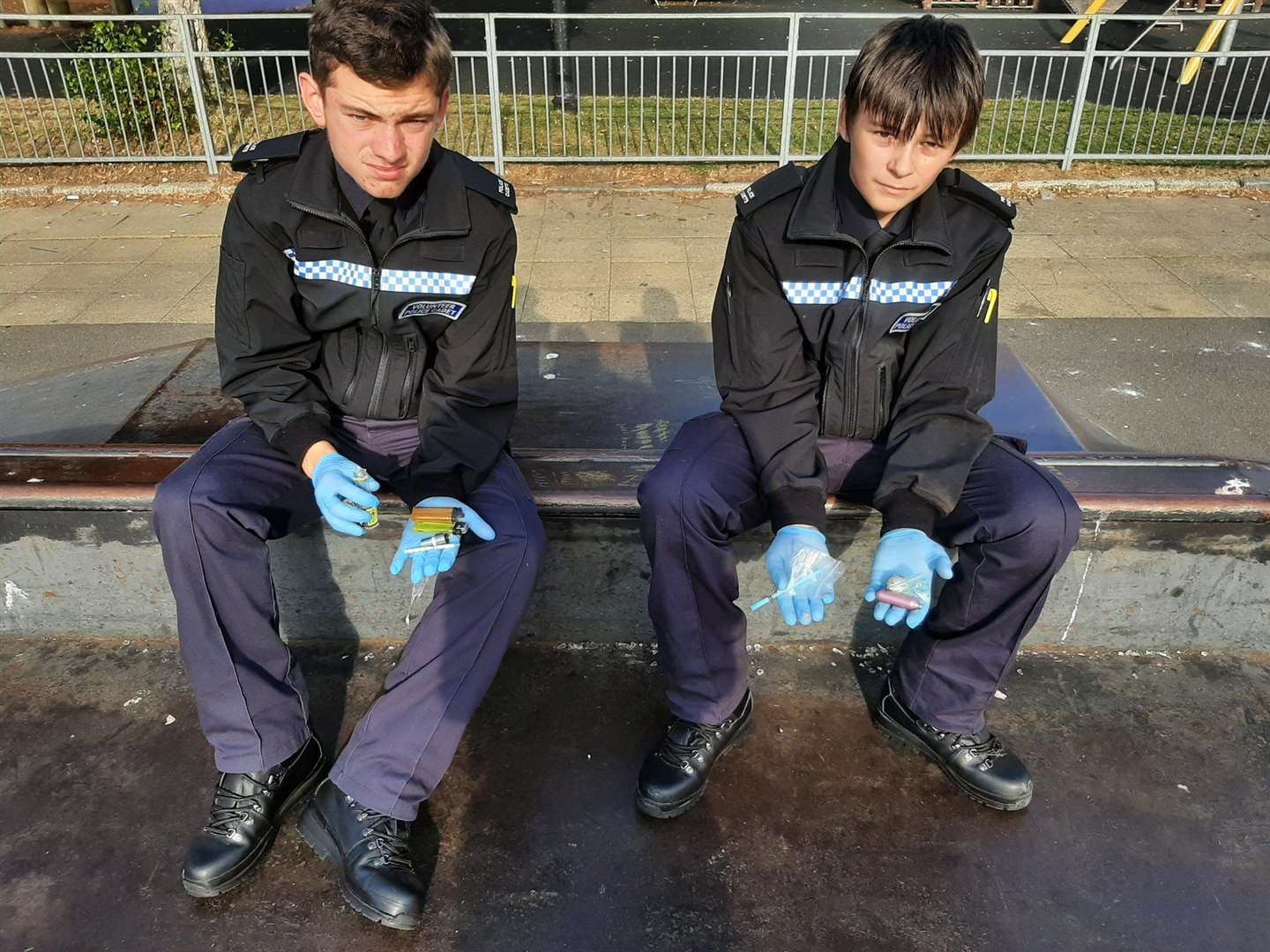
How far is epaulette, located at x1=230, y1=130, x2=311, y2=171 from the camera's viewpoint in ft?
7.47

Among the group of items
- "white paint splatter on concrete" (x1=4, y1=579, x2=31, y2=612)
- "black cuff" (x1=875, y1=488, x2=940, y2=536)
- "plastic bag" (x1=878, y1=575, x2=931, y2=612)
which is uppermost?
"black cuff" (x1=875, y1=488, x2=940, y2=536)

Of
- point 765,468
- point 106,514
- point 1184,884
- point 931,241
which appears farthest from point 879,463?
point 106,514

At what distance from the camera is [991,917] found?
2.01 metres

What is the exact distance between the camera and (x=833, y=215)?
228cm

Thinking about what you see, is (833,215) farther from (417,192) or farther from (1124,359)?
(1124,359)

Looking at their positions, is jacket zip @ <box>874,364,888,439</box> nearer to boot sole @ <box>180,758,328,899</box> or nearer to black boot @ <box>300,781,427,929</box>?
black boot @ <box>300,781,427,929</box>

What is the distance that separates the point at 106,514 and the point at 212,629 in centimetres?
Answer: 66

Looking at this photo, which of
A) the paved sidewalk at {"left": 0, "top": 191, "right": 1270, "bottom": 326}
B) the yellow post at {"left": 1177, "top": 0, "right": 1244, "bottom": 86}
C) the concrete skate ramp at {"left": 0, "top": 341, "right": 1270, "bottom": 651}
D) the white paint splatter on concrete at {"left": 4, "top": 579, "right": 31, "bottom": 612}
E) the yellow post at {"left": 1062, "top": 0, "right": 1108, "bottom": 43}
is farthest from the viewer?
the yellow post at {"left": 1062, "top": 0, "right": 1108, "bottom": 43}

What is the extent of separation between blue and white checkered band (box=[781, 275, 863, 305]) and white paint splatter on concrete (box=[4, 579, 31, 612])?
2.15 metres

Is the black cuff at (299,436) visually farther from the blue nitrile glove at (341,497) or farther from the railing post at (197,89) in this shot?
the railing post at (197,89)

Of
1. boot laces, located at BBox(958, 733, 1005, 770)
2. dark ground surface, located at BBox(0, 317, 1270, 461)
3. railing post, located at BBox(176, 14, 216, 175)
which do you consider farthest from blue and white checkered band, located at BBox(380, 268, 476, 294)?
railing post, located at BBox(176, 14, 216, 175)

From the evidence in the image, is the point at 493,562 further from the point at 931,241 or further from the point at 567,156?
the point at 567,156

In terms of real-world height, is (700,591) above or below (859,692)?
above

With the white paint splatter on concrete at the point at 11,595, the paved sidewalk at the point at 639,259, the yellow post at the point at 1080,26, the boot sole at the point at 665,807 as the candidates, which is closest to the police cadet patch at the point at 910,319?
the boot sole at the point at 665,807
